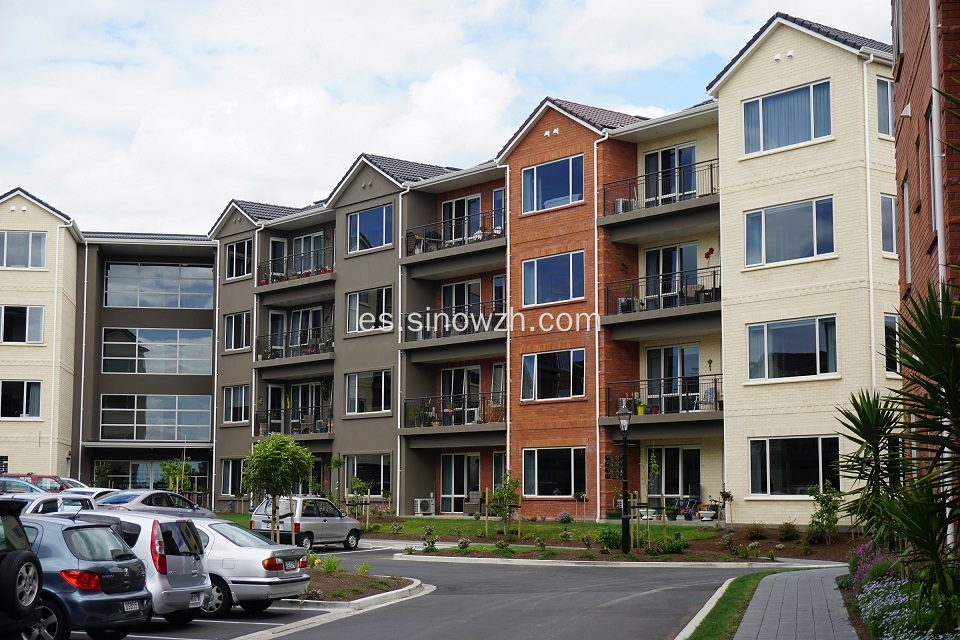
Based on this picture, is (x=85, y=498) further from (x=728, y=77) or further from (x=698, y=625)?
(x=728, y=77)

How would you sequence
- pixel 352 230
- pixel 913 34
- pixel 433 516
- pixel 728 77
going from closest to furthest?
pixel 913 34 < pixel 728 77 < pixel 433 516 < pixel 352 230

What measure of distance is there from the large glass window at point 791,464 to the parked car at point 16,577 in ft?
Result: 79.9

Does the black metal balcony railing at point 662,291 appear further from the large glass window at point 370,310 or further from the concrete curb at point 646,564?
the concrete curb at point 646,564

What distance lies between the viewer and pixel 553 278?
41281 millimetres

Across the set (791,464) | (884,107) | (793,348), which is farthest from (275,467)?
(884,107)

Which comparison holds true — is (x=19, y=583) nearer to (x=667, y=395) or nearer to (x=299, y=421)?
(x=667, y=395)

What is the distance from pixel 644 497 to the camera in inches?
1527

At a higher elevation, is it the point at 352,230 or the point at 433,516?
the point at 352,230

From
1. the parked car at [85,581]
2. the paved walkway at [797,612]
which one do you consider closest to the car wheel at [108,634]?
the parked car at [85,581]

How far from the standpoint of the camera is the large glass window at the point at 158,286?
58.2m

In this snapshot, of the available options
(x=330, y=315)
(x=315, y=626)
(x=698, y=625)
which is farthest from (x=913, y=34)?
(x=330, y=315)

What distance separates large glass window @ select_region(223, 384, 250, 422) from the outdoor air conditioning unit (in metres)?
12.2

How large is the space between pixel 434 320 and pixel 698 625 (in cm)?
3172

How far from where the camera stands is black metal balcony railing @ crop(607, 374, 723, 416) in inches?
1448
